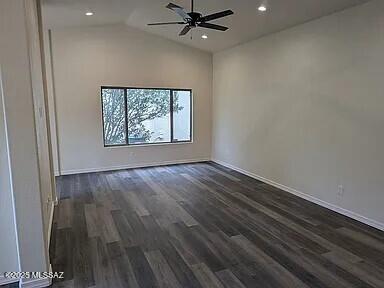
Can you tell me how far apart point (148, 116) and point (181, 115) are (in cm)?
87

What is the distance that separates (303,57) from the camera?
4.56 m

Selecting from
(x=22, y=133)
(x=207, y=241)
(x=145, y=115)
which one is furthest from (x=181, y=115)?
(x=22, y=133)

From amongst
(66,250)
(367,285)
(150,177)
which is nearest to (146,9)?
(150,177)

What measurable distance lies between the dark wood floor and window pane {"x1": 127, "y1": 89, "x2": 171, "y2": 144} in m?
2.08

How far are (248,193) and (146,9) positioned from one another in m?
3.72

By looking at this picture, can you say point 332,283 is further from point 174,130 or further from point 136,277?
point 174,130

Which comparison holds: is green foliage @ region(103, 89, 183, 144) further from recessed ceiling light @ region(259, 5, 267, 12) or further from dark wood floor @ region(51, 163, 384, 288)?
recessed ceiling light @ region(259, 5, 267, 12)

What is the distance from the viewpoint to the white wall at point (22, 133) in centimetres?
210

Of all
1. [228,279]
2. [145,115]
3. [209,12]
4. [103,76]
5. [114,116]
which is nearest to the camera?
[228,279]

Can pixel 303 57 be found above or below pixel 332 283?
above

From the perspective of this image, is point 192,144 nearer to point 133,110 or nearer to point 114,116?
point 133,110

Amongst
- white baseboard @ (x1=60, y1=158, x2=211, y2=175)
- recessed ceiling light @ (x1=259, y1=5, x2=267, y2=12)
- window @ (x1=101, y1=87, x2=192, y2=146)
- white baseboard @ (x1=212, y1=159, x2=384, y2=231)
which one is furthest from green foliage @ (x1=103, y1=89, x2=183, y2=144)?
recessed ceiling light @ (x1=259, y1=5, x2=267, y2=12)

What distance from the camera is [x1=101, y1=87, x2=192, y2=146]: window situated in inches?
261

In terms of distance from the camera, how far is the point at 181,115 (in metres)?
7.36
